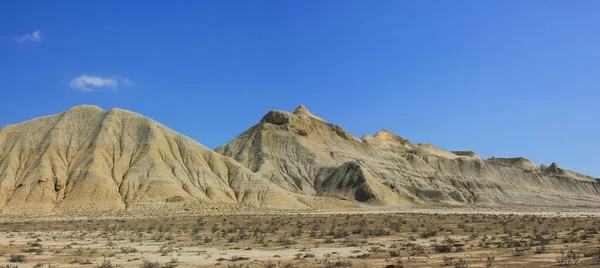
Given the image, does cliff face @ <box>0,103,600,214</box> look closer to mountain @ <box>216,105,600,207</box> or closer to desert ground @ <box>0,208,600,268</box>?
mountain @ <box>216,105,600,207</box>

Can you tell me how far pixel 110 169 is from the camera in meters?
78.6

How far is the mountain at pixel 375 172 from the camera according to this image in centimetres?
10250

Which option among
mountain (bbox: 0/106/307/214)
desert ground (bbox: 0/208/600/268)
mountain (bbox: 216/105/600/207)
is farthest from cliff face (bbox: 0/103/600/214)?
desert ground (bbox: 0/208/600/268)

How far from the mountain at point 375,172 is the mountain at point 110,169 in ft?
58.5

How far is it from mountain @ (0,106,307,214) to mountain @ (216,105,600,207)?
17837 millimetres

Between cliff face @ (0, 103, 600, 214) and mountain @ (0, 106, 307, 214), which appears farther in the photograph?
cliff face @ (0, 103, 600, 214)

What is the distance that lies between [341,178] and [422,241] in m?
76.2

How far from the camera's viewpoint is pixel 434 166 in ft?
437

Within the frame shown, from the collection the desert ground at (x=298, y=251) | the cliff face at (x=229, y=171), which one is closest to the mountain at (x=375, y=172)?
the cliff face at (x=229, y=171)

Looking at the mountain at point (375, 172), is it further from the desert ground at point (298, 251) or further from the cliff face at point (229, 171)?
the desert ground at point (298, 251)

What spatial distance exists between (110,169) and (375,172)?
60.1 metres

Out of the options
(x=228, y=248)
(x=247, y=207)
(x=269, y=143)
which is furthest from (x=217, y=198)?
(x=228, y=248)

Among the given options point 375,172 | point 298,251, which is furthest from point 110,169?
point 298,251

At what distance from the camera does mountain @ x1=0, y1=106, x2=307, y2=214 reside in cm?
7000
